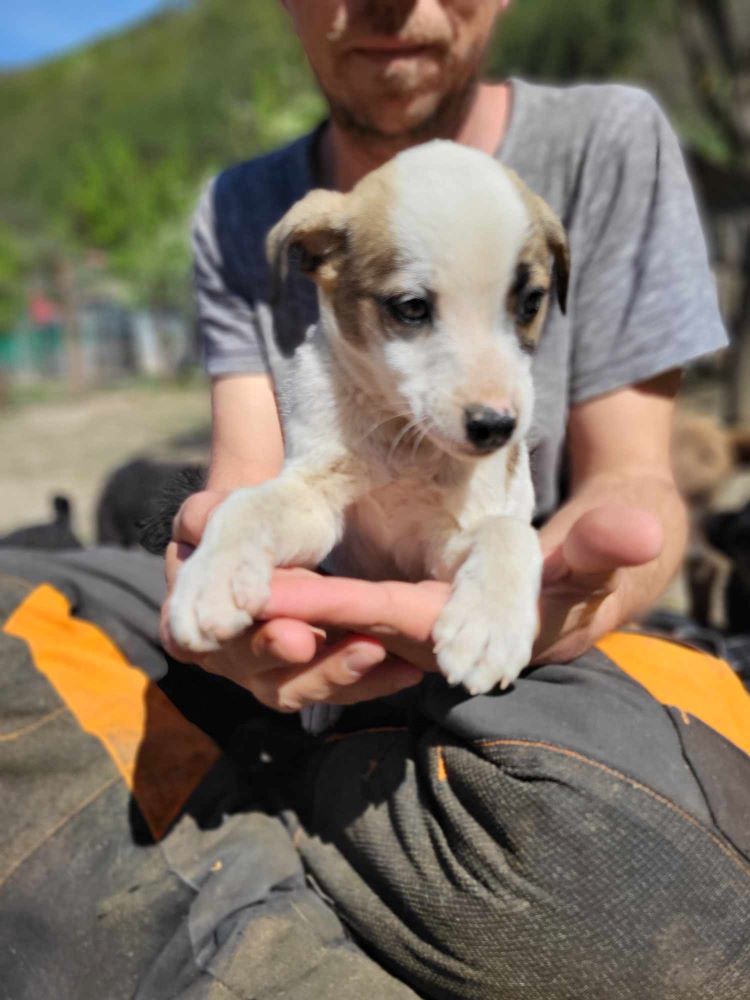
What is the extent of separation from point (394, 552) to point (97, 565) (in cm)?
141

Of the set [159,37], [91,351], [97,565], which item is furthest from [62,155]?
[97,565]

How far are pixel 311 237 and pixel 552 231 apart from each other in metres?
0.46

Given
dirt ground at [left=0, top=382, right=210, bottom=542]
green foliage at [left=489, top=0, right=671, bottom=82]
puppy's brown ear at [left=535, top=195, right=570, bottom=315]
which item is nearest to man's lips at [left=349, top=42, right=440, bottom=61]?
puppy's brown ear at [left=535, top=195, right=570, bottom=315]

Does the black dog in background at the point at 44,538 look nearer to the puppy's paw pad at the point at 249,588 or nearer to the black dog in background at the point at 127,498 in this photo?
the black dog in background at the point at 127,498

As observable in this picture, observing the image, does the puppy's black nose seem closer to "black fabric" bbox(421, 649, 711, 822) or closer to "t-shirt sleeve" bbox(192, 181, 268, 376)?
"black fabric" bbox(421, 649, 711, 822)

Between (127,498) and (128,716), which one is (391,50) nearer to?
(128,716)

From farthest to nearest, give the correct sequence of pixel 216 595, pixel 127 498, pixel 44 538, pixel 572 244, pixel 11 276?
1. pixel 11 276
2. pixel 127 498
3. pixel 44 538
4. pixel 572 244
5. pixel 216 595

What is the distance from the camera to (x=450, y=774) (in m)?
1.87

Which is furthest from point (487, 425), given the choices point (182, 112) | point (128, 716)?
point (182, 112)

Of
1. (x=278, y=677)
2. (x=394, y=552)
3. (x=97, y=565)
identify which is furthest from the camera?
(x=97, y=565)

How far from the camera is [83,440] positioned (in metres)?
13.1

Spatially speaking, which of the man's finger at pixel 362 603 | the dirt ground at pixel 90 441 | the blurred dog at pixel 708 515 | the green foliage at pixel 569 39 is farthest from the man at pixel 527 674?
the green foliage at pixel 569 39

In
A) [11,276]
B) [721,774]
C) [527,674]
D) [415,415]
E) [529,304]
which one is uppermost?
[529,304]

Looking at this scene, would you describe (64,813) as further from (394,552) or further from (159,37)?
(159,37)
